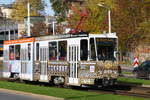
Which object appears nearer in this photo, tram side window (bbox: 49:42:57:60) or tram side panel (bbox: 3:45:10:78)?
tram side window (bbox: 49:42:57:60)

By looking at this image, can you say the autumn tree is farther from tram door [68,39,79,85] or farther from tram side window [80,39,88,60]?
tram side window [80,39,88,60]

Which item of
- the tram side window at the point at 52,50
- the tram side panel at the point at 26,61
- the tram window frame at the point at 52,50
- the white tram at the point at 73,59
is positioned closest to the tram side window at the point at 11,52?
the tram side panel at the point at 26,61

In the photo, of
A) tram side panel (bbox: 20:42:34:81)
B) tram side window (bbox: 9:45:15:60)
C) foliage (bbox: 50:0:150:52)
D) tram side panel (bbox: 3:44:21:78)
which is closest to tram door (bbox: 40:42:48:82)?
tram side panel (bbox: 20:42:34:81)

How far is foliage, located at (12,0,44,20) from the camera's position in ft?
320

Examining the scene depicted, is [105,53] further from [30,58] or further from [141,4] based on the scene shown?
[141,4]

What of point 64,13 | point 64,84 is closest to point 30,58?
point 64,84

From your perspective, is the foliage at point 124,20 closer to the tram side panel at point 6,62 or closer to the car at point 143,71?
the car at point 143,71

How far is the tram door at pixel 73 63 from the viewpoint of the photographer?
23.3m

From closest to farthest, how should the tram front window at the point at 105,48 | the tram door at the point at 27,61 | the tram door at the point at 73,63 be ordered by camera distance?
1. the tram front window at the point at 105,48
2. the tram door at the point at 73,63
3. the tram door at the point at 27,61

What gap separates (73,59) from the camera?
23531 mm

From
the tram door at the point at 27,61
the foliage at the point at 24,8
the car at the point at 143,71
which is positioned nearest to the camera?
the tram door at the point at 27,61

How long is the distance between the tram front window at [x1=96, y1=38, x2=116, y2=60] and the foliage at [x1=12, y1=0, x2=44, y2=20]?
74.4m

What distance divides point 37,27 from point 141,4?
3007 cm

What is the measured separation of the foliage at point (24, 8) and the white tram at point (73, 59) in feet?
229
